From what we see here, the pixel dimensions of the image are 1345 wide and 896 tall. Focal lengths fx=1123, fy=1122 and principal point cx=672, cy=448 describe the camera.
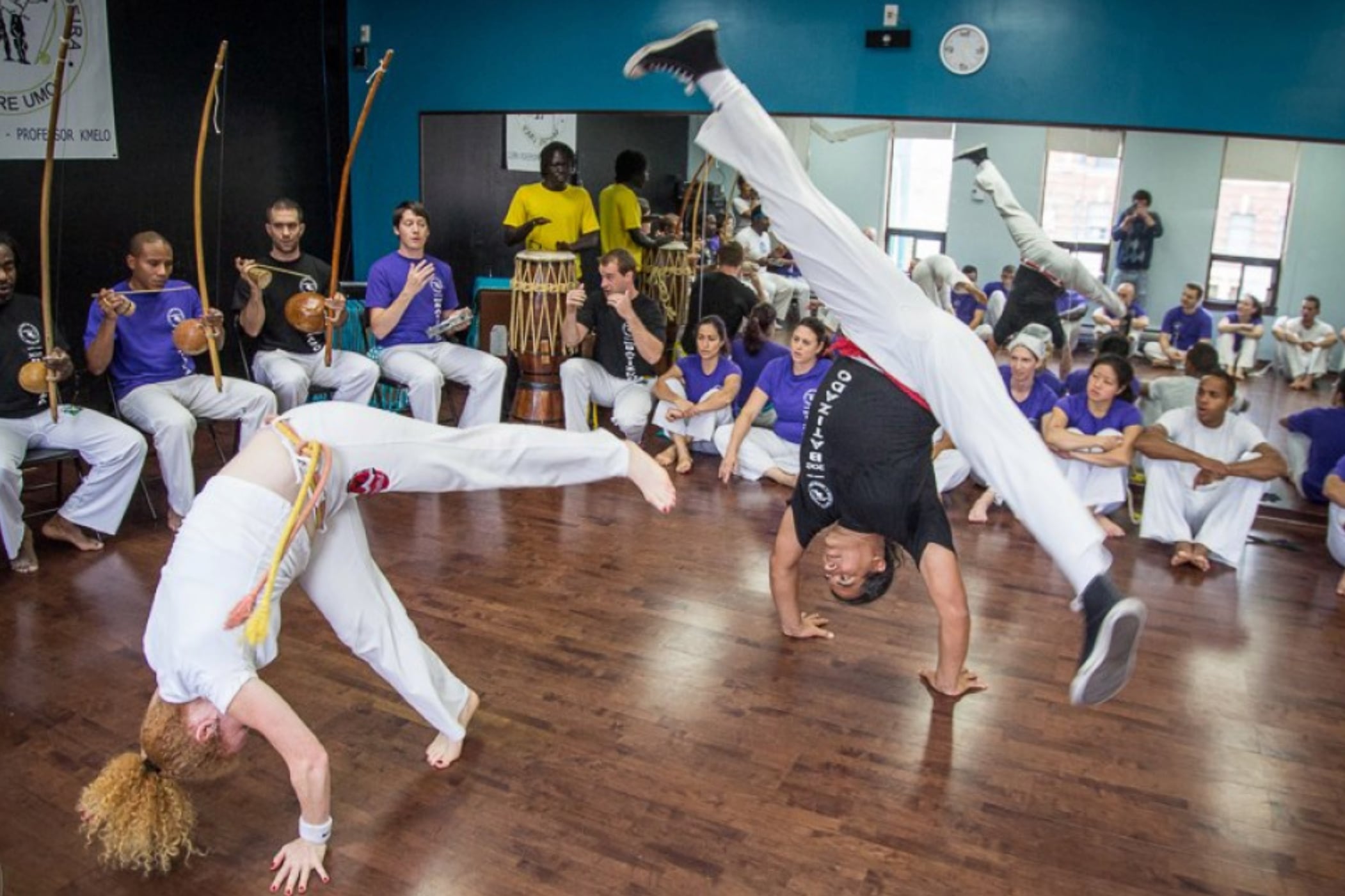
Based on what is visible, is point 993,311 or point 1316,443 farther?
point 993,311

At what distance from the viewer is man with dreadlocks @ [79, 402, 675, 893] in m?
2.33

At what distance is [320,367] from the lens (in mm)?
5691

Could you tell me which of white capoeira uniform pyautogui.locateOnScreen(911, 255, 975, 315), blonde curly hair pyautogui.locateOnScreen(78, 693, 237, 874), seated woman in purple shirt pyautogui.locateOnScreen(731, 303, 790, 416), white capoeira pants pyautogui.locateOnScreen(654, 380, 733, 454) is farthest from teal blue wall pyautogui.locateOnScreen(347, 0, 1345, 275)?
blonde curly hair pyautogui.locateOnScreen(78, 693, 237, 874)

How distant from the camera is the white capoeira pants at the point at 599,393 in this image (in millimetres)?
6254

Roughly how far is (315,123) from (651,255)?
2439mm

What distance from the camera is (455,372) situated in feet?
20.1

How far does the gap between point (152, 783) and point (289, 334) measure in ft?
11.9

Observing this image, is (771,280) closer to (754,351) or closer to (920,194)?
(754,351)

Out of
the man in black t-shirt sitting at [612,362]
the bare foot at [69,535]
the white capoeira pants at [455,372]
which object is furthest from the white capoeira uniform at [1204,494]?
the bare foot at [69,535]

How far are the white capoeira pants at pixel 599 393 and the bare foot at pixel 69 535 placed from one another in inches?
99.8

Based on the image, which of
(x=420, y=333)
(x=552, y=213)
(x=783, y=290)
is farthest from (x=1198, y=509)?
(x=420, y=333)

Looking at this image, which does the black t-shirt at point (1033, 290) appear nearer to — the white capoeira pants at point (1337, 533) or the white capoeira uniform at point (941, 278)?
the white capoeira uniform at point (941, 278)

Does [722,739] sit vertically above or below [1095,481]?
below

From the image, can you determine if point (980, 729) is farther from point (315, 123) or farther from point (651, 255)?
point (315, 123)
